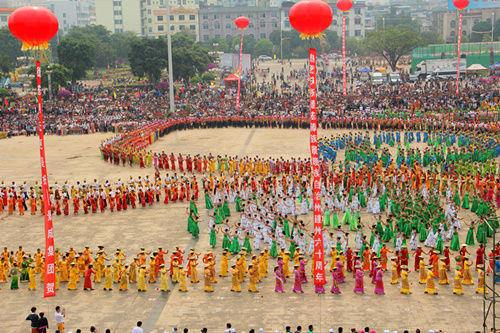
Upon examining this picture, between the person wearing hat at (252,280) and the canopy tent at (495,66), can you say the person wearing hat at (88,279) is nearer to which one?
the person wearing hat at (252,280)

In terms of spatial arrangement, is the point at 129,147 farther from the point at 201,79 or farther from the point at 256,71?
the point at 256,71

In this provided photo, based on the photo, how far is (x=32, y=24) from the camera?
1355cm

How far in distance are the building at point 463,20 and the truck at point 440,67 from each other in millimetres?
31378

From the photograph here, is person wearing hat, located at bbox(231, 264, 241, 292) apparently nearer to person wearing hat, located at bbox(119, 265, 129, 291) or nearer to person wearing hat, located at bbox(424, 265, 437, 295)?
person wearing hat, located at bbox(119, 265, 129, 291)

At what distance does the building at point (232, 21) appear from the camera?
343 feet

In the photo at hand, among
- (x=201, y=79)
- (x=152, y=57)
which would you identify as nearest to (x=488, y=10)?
(x=201, y=79)

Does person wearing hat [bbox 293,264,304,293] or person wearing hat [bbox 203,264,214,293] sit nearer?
person wearing hat [bbox 293,264,304,293]

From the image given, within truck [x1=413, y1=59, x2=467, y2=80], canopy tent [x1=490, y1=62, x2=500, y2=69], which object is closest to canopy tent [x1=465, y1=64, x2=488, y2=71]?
canopy tent [x1=490, y1=62, x2=500, y2=69]

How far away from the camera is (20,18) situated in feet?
44.3

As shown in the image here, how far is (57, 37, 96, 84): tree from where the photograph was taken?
172 ft

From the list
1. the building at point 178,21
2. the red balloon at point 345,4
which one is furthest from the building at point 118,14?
the red balloon at point 345,4

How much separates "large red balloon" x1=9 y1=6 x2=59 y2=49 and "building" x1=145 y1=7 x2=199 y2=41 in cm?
8836

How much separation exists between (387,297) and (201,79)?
47672 millimetres

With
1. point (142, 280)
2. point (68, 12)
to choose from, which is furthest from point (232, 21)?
point (142, 280)
